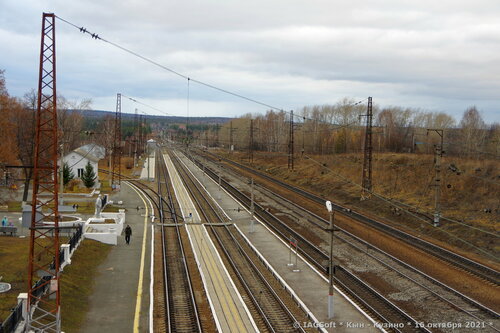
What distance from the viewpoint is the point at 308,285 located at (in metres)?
21.6

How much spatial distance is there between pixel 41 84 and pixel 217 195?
35.4 m

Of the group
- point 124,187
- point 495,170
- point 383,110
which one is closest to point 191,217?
point 124,187

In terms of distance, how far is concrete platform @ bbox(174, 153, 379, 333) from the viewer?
1709cm

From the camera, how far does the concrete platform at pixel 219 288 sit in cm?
1683

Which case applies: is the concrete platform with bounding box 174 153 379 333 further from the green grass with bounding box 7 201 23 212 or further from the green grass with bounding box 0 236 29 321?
the green grass with bounding box 7 201 23 212

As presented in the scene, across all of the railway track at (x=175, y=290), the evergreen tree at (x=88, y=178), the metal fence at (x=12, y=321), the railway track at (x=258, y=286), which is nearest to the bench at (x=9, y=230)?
the railway track at (x=175, y=290)

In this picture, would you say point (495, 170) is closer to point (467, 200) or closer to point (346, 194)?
point (467, 200)

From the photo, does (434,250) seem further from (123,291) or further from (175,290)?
(123,291)

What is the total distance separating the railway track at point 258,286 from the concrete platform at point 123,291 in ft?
14.0

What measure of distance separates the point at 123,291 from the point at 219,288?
4.10 metres

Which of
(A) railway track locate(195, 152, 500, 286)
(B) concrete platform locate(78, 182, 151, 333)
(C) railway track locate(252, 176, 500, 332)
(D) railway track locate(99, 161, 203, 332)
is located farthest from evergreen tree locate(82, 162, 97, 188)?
(C) railway track locate(252, 176, 500, 332)

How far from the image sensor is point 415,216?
34562mm

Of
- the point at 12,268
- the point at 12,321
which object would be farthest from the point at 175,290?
the point at 12,321

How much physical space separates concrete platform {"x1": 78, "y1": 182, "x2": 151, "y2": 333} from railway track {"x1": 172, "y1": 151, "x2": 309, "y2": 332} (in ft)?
14.0
